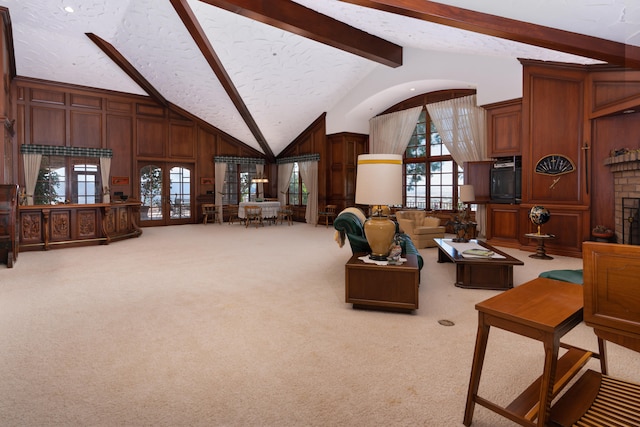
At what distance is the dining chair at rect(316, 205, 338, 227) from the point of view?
10.2 m

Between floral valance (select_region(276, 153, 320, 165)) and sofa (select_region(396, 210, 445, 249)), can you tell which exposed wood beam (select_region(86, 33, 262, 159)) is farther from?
sofa (select_region(396, 210, 445, 249))

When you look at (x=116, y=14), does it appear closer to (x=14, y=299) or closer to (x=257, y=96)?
(x=257, y=96)

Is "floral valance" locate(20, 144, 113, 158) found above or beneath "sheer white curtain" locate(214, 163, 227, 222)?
above

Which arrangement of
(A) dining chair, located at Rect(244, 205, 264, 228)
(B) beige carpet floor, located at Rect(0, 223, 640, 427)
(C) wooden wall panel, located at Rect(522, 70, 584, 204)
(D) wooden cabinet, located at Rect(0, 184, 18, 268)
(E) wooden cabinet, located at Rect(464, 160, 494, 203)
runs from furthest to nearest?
(A) dining chair, located at Rect(244, 205, 264, 228) → (E) wooden cabinet, located at Rect(464, 160, 494, 203) → (C) wooden wall panel, located at Rect(522, 70, 584, 204) → (D) wooden cabinet, located at Rect(0, 184, 18, 268) → (B) beige carpet floor, located at Rect(0, 223, 640, 427)

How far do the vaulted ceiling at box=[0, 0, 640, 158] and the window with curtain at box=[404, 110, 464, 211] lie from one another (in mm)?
1333

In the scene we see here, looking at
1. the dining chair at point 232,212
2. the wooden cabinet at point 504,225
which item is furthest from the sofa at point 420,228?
the dining chair at point 232,212

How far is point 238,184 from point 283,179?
61.0 inches

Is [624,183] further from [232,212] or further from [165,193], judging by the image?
[165,193]

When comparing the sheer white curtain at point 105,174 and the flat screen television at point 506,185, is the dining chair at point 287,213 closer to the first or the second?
the sheer white curtain at point 105,174

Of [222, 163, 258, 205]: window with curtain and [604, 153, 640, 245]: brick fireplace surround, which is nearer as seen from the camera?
[604, 153, 640, 245]: brick fireplace surround

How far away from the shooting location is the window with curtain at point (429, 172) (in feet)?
27.9

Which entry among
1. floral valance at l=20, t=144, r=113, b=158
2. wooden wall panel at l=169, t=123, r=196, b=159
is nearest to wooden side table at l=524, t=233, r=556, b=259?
wooden wall panel at l=169, t=123, r=196, b=159

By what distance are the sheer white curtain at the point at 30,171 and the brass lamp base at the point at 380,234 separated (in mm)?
9067

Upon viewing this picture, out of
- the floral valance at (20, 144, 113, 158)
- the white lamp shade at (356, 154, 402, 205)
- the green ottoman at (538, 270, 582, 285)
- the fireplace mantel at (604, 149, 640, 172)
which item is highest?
the floral valance at (20, 144, 113, 158)
